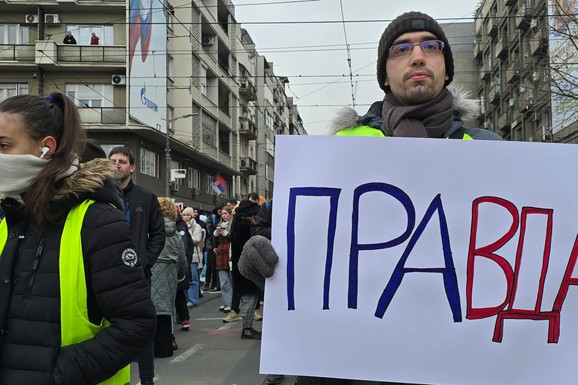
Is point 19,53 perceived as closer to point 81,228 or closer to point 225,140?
point 225,140

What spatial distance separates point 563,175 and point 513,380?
0.64 metres

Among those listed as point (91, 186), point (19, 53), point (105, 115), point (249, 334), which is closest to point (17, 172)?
point (91, 186)

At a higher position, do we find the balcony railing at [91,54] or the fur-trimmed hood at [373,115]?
the balcony railing at [91,54]

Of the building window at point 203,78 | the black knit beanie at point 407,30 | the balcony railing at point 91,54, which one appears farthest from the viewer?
the building window at point 203,78

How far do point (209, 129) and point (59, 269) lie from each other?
36.9 meters

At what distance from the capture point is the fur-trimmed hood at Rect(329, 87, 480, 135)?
72.9 inches

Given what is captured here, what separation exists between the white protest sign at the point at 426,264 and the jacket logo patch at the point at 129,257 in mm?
462

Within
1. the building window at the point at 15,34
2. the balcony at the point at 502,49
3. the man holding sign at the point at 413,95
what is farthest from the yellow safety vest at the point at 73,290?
the balcony at the point at 502,49

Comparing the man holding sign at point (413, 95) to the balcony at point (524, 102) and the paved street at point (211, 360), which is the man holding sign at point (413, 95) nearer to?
the paved street at point (211, 360)

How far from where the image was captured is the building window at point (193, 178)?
3521cm

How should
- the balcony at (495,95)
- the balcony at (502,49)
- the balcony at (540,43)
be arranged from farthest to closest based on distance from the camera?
the balcony at (495,95), the balcony at (502,49), the balcony at (540,43)

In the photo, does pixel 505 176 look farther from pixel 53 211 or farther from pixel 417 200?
pixel 53 211

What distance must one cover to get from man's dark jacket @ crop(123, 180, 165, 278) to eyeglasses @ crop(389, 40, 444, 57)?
3.16 m

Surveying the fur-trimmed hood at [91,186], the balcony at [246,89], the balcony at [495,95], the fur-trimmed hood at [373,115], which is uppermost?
the balcony at [246,89]
